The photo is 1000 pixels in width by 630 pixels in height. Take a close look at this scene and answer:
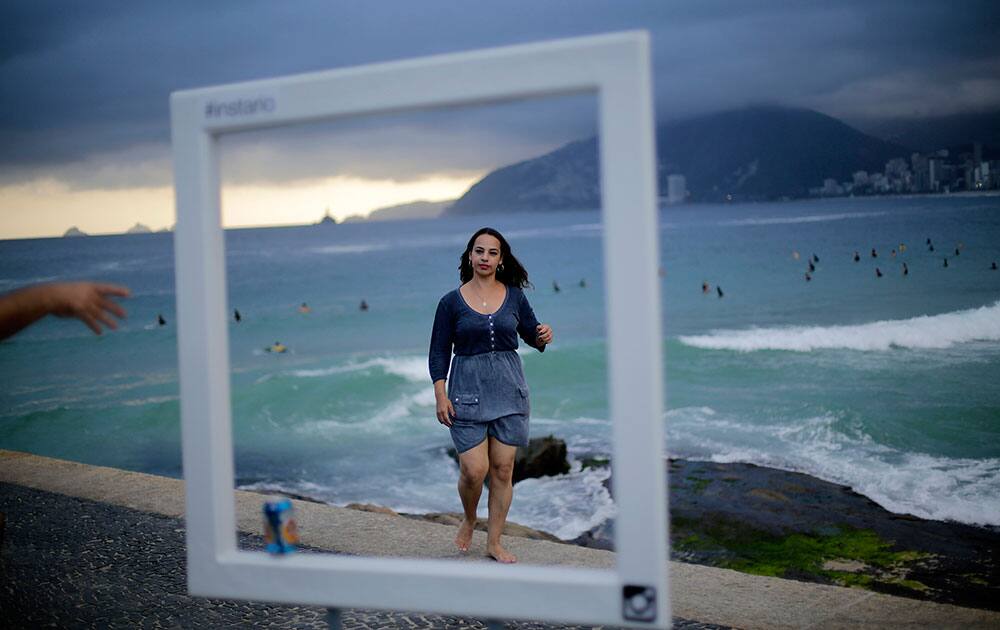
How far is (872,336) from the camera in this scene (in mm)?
23703

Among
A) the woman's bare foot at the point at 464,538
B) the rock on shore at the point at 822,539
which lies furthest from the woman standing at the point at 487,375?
the rock on shore at the point at 822,539

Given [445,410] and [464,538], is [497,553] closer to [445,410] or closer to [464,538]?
[464,538]

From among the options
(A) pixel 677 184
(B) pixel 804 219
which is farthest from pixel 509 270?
(B) pixel 804 219

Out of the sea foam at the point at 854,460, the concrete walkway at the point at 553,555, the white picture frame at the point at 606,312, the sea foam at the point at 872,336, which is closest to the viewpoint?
the white picture frame at the point at 606,312

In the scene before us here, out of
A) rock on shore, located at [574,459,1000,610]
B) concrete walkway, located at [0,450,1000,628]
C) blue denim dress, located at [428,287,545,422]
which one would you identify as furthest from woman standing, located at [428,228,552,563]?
rock on shore, located at [574,459,1000,610]

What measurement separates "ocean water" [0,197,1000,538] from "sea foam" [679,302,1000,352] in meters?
0.11

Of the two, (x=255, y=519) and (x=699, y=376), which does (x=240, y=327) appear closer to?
(x=699, y=376)

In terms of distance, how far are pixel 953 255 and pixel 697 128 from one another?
36.7ft

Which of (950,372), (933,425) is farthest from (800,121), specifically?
(933,425)

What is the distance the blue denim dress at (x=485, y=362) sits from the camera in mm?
4898

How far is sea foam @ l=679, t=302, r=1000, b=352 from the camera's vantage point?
880 inches

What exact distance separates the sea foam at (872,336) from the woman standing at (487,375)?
17.7 meters

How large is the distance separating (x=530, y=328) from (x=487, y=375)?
0.32m

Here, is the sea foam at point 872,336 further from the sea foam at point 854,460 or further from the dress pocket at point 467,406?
the dress pocket at point 467,406
